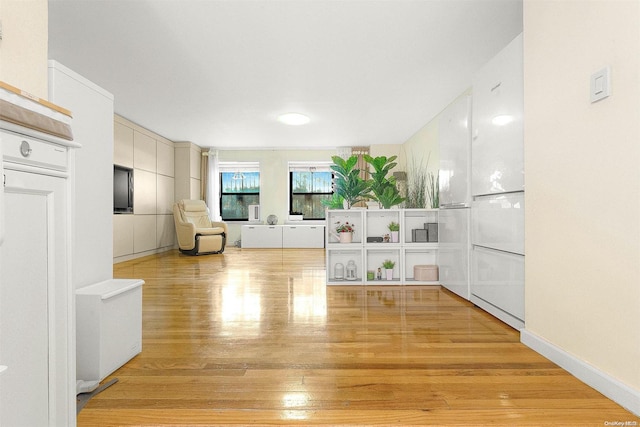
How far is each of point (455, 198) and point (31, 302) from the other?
3046 mm

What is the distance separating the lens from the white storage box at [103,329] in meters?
1.53

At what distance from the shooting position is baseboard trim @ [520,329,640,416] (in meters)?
1.30

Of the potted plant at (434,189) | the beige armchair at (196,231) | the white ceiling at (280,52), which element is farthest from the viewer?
the beige armchair at (196,231)

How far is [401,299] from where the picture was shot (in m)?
3.07

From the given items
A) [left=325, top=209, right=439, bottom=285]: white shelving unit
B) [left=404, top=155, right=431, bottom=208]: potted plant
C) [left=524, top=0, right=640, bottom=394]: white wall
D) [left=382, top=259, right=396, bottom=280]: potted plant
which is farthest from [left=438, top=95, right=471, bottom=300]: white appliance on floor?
[left=404, top=155, right=431, bottom=208]: potted plant

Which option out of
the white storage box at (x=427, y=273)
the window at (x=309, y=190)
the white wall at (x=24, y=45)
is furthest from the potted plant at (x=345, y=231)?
the window at (x=309, y=190)

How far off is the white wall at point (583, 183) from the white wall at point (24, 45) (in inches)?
96.9

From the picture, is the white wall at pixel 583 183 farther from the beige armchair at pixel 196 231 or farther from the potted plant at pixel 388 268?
the beige armchair at pixel 196 231

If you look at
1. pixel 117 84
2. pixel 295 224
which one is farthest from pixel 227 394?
pixel 295 224

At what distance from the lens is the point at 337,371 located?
163 centimetres

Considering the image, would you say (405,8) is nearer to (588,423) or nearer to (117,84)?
(588,423)

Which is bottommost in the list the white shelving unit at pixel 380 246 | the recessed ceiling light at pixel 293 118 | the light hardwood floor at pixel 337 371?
the light hardwood floor at pixel 337 371

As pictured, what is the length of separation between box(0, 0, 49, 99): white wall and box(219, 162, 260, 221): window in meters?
6.87

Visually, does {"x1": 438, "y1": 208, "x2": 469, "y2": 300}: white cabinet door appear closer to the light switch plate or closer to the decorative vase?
the decorative vase
